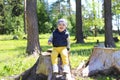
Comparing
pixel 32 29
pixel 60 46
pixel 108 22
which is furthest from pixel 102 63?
pixel 108 22

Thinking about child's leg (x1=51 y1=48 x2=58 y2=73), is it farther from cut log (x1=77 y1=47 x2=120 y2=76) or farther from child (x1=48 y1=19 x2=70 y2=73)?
cut log (x1=77 y1=47 x2=120 y2=76)

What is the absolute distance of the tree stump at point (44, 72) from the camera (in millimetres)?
8953

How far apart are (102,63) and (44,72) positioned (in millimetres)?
1873

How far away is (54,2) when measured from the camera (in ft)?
228

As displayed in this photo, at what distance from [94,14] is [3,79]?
170 ft

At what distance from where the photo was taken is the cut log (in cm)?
1016

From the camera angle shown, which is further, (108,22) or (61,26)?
(108,22)

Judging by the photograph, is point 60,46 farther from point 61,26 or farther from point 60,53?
point 61,26

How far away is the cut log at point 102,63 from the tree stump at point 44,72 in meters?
1.17

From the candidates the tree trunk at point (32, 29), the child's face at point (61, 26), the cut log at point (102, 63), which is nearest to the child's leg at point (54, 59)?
the child's face at point (61, 26)

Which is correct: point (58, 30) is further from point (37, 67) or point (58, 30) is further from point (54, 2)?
point (54, 2)

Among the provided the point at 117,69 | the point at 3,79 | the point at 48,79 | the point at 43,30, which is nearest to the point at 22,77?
the point at 3,79

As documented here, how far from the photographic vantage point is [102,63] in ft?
33.8

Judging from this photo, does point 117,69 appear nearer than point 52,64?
No
